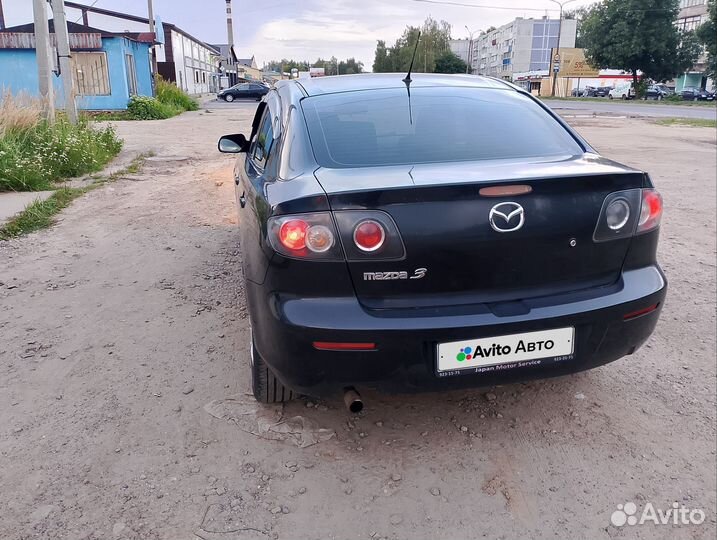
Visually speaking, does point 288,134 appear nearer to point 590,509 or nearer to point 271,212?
point 271,212

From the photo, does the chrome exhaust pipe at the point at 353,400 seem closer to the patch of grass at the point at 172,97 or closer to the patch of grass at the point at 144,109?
the patch of grass at the point at 144,109

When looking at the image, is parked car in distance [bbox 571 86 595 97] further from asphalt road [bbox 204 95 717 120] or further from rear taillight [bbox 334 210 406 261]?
rear taillight [bbox 334 210 406 261]

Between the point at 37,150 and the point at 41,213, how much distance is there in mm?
2729

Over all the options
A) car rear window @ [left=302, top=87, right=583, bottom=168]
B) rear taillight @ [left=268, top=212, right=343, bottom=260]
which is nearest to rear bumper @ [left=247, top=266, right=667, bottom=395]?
rear taillight @ [left=268, top=212, right=343, bottom=260]

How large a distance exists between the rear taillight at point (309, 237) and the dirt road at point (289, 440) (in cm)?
93

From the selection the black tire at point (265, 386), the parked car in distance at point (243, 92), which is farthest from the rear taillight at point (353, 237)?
the parked car in distance at point (243, 92)

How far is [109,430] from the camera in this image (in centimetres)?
269

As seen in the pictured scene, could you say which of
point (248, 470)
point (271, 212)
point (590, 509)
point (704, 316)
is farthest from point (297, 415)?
point (704, 316)

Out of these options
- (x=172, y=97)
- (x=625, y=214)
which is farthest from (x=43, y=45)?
(x=172, y=97)

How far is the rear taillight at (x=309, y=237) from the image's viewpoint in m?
2.14

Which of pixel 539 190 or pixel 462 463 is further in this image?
pixel 462 463

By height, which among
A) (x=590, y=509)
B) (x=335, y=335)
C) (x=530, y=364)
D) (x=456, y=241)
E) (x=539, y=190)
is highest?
(x=539, y=190)

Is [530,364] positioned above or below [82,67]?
below

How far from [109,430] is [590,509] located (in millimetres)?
2058
